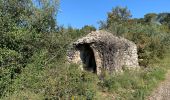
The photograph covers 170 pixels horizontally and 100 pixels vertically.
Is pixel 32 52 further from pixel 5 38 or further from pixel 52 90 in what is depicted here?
pixel 52 90

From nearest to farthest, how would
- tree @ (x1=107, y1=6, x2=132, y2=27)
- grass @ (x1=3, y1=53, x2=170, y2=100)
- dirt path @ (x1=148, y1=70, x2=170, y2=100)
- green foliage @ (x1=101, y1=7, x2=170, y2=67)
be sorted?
1. grass @ (x1=3, y1=53, x2=170, y2=100)
2. dirt path @ (x1=148, y1=70, x2=170, y2=100)
3. green foliage @ (x1=101, y1=7, x2=170, y2=67)
4. tree @ (x1=107, y1=6, x2=132, y2=27)

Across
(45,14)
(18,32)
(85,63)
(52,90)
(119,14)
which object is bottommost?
(52,90)

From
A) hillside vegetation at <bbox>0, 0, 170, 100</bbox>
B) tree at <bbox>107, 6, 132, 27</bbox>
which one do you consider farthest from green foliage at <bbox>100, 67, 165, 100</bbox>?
tree at <bbox>107, 6, 132, 27</bbox>

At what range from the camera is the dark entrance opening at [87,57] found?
1864 centimetres

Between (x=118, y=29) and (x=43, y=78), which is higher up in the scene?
(x=118, y=29)

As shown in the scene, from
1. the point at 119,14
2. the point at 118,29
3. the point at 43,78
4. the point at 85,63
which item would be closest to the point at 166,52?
the point at 118,29

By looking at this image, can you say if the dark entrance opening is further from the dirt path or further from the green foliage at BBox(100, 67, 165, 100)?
the dirt path

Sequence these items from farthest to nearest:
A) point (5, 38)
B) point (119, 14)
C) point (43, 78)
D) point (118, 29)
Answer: point (119, 14) < point (118, 29) < point (5, 38) < point (43, 78)

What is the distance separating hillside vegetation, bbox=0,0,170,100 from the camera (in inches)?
502

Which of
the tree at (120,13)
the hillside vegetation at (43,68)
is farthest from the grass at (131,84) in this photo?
the tree at (120,13)

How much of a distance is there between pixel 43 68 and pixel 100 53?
4.40 m

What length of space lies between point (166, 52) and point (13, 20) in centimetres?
1506

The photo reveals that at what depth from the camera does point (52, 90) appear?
40.7 ft

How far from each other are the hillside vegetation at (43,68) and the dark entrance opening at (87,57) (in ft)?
4.49
